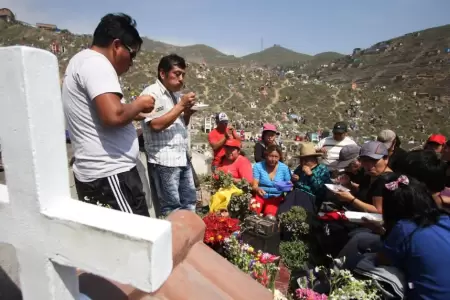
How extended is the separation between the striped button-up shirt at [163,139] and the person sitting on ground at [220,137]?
182 centimetres

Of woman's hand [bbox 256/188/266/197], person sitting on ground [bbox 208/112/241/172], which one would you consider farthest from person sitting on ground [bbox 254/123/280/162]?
woman's hand [bbox 256/188/266/197]

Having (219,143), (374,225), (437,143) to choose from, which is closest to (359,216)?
(374,225)

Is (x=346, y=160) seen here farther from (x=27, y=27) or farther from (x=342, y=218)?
(x=27, y=27)

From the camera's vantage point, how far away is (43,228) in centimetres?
78

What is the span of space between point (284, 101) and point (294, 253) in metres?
37.6

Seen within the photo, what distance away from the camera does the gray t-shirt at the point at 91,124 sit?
165 centimetres

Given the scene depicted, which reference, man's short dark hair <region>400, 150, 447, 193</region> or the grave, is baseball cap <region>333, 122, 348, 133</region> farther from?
the grave

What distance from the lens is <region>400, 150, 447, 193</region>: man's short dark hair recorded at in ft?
9.04

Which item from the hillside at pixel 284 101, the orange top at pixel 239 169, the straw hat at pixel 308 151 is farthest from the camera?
the hillside at pixel 284 101

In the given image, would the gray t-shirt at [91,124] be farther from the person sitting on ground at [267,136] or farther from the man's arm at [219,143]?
the person sitting on ground at [267,136]

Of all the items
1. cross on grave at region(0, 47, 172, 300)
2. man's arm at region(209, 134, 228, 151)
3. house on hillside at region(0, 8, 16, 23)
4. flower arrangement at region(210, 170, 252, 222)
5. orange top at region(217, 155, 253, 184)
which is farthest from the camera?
house on hillside at region(0, 8, 16, 23)

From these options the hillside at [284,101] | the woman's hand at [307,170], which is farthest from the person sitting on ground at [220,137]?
the hillside at [284,101]

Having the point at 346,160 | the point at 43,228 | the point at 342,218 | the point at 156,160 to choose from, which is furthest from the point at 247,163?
the point at 43,228

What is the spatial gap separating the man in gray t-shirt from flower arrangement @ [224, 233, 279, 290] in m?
0.79
